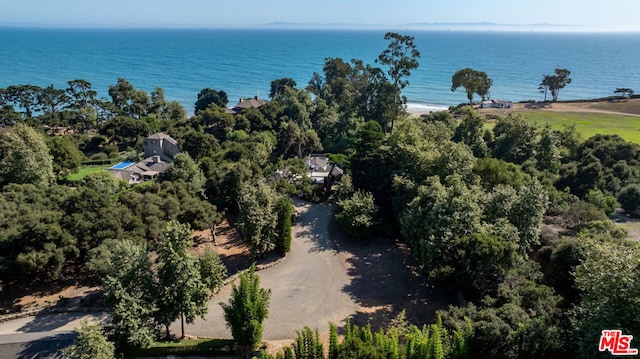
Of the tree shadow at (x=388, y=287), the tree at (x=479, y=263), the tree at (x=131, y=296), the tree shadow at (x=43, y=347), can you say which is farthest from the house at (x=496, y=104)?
the tree shadow at (x=43, y=347)

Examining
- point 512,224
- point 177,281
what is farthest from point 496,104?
point 177,281

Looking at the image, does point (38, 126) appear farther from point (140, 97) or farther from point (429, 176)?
point (429, 176)

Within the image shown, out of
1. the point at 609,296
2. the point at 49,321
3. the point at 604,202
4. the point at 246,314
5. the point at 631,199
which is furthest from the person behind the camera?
the point at 631,199

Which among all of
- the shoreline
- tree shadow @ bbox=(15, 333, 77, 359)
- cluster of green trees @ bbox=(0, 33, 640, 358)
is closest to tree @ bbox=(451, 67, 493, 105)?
the shoreline

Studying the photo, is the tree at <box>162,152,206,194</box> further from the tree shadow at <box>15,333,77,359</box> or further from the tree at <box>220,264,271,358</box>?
the tree at <box>220,264,271,358</box>

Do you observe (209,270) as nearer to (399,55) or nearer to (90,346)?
(90,346)

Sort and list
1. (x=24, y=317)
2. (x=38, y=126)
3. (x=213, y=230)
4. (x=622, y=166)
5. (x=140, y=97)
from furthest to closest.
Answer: (x=140, y=97), (x=38, y=126), (x=622, y=166), (x=213, y=230), (x=24, y=317)

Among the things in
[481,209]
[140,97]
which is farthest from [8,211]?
[140,97]
